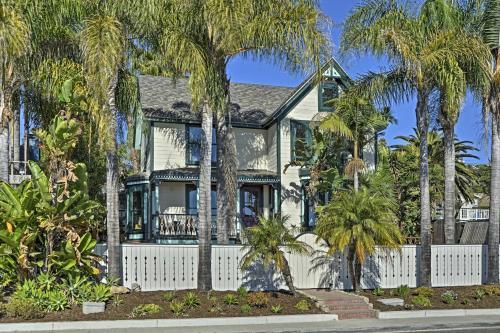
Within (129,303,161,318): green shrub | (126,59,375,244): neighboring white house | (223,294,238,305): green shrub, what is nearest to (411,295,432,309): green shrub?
(223,294,238,305): green shrub

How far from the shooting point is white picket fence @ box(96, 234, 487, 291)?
16469mm

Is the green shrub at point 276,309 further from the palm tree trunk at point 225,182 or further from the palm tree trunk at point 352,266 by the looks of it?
the palm tree trunk at point 225,182

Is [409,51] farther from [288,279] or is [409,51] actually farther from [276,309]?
[276,309]

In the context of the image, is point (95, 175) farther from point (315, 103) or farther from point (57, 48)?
point (315, 103)

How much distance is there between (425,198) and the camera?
1842cm

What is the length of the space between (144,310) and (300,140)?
12604mm

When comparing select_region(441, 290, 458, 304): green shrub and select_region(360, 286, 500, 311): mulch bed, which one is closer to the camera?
select_region(360, 286, 500, 311): mulch bed

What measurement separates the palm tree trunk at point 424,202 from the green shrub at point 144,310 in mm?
8509

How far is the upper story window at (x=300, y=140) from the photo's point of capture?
80.9 ft

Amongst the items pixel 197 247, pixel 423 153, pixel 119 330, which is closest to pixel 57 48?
pixel 197 247

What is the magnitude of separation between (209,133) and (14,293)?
21.2ft

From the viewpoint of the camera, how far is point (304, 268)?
17.7 metres

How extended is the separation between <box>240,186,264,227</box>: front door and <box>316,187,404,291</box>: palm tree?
9.54 meters

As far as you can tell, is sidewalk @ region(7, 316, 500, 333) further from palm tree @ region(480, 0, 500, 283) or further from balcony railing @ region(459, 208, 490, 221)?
balcony railing @ region(459, 208, 490, 221)
